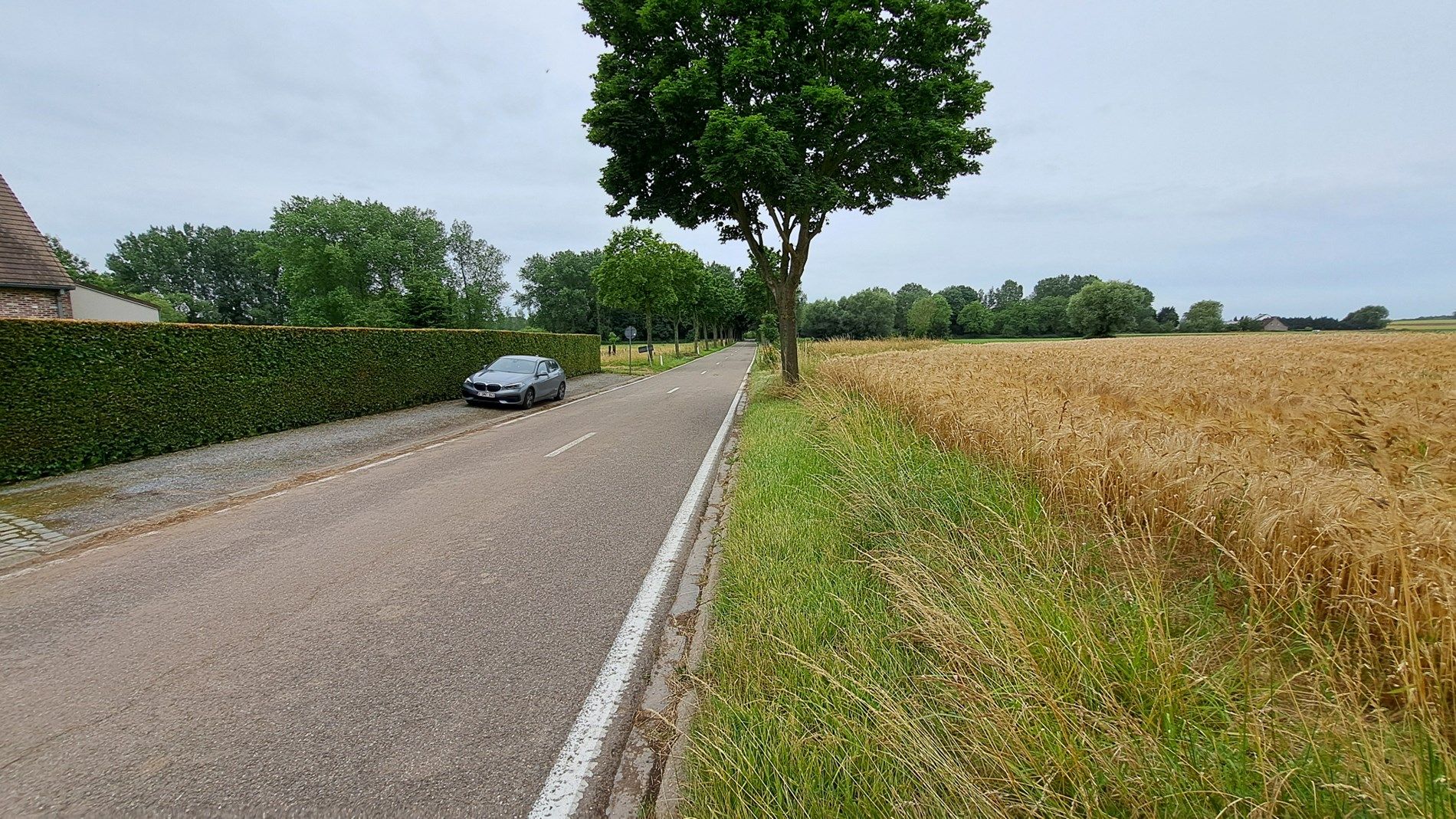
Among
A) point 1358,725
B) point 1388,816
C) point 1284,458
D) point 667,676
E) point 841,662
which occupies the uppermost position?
point 1284,458

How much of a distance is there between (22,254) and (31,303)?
1741mm

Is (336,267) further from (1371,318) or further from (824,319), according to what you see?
(1371,318)

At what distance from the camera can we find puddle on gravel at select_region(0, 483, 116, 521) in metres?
5.49

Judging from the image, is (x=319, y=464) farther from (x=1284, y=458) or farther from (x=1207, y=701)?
(x=1284, y=458)

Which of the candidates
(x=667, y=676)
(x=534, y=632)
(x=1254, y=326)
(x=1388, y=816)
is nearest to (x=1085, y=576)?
(x=1388, y=816)

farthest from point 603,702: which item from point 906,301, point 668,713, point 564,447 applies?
point 906,301

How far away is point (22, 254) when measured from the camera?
13422mm

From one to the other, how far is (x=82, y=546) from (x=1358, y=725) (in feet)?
26.5

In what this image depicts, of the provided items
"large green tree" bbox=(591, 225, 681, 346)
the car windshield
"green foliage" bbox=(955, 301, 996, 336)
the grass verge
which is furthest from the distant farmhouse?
"green foliage" bbox=(955, 301, 996, 336)

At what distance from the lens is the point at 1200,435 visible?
367 cm

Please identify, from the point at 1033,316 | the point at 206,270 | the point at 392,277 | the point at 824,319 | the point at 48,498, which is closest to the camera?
the point at 48,498

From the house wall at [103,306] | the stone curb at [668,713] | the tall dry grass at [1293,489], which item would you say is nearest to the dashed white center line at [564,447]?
the stone curb at [668,713]

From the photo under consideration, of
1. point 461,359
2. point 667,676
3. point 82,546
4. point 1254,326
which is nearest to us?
point 667,676

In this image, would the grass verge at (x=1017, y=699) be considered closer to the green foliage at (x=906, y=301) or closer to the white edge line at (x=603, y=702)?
the white edge line at (x=603, y=702)
